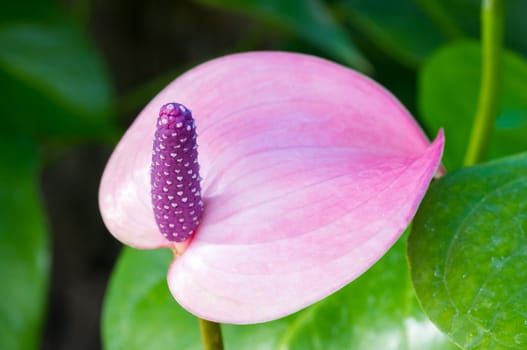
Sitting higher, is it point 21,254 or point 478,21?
point 478,21

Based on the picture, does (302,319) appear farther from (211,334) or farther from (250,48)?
(250,48)

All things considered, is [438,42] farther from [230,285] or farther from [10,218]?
[230,285]

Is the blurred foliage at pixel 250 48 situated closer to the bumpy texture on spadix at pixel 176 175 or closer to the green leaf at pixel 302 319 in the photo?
the green leaf at pixel 302 319

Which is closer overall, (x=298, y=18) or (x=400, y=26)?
(x=298, y=18)

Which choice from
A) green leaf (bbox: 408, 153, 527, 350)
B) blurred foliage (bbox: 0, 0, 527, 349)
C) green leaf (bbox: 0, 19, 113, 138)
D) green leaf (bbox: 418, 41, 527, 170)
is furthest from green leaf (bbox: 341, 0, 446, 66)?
green leaf (bbox: 408, 153, 527, 350)

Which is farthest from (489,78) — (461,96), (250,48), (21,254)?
(250,48)

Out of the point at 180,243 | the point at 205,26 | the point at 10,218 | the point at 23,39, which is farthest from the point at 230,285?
the point at 205,26
